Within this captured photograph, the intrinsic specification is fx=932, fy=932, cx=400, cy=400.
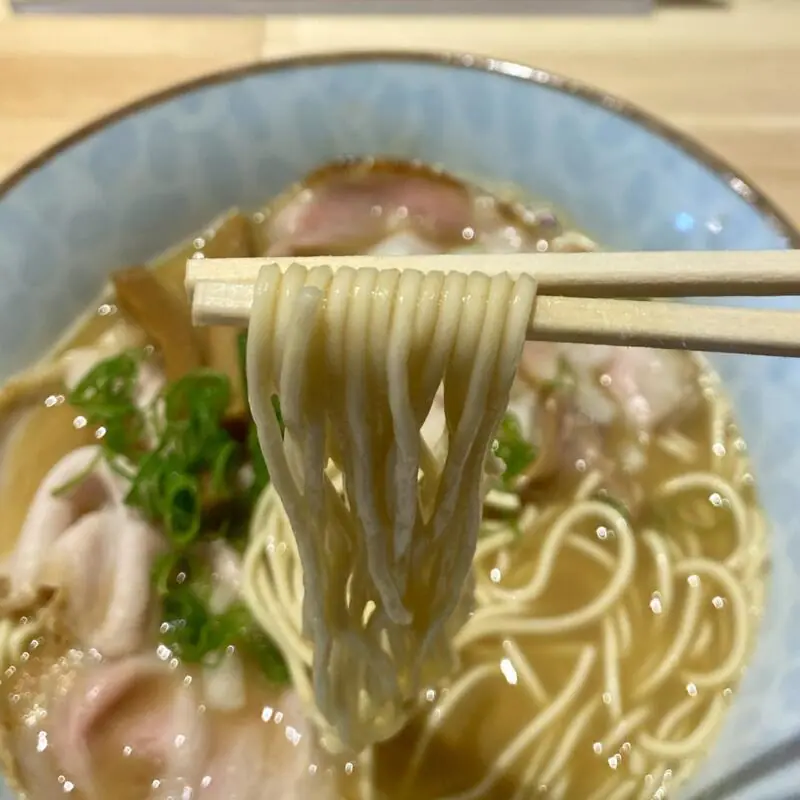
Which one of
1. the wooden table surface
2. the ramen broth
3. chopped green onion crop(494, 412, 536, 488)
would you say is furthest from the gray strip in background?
chopped green onion crop(494, 412, 536, 488)

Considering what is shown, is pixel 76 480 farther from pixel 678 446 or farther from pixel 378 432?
pixel 678 446

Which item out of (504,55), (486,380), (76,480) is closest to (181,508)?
(76,480)

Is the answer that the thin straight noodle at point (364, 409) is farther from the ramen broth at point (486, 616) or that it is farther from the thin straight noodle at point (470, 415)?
the ramen broth at point (486, 616)

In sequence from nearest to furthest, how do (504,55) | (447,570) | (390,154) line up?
(447,570)
(390,154)
(504,55)

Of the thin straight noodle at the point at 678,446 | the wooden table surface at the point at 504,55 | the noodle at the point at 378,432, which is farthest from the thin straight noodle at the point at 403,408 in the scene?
the wooden table surface at the point at 504,55

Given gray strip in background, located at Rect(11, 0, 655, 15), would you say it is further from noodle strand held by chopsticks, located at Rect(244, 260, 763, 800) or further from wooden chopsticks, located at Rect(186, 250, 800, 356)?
wooden chopsticks, located at Rect(186, 250, 800, 356)

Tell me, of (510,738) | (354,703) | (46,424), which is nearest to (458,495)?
(354,703)
